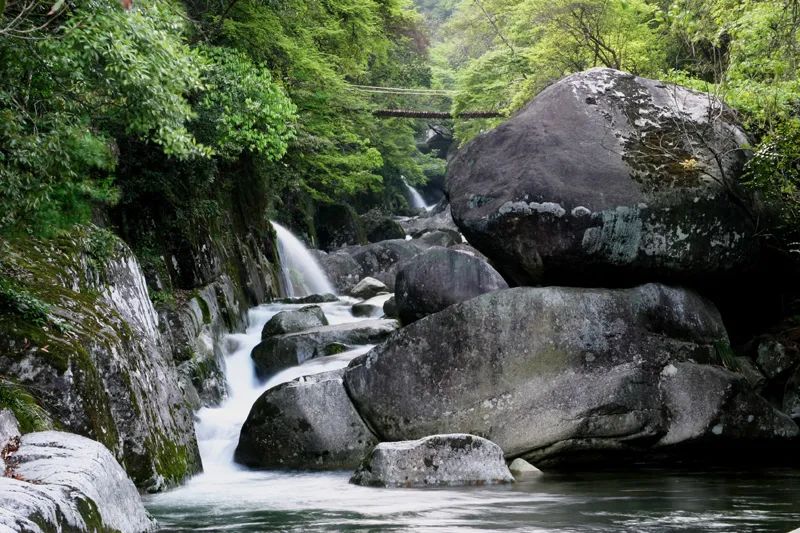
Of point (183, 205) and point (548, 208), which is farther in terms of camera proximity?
point (183, 205)

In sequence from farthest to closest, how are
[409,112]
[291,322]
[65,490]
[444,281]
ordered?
1. [409,112]
2. [291,322]
3. [444,281]
4. [65,490]

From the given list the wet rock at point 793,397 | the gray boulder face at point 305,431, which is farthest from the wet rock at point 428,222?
the gray boulder face at point 305,431

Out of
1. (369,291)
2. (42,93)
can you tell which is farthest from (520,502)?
(369,291)

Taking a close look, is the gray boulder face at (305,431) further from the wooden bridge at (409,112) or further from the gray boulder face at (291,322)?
the wooden bridge at (409,112)

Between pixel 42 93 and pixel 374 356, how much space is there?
5702mm

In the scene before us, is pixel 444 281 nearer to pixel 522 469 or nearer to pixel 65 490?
pixel 522 469

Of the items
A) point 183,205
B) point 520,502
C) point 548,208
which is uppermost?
point 183,205

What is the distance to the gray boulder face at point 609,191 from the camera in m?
11.8

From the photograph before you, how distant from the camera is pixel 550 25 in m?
22.9

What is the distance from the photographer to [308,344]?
15.5 m

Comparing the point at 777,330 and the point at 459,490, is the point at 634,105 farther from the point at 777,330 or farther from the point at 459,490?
the point at 459,490

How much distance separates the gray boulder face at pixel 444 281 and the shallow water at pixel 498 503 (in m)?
3.74

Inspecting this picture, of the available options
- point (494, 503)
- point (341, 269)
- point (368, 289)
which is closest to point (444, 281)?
point (494, 503)

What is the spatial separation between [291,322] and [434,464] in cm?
826
